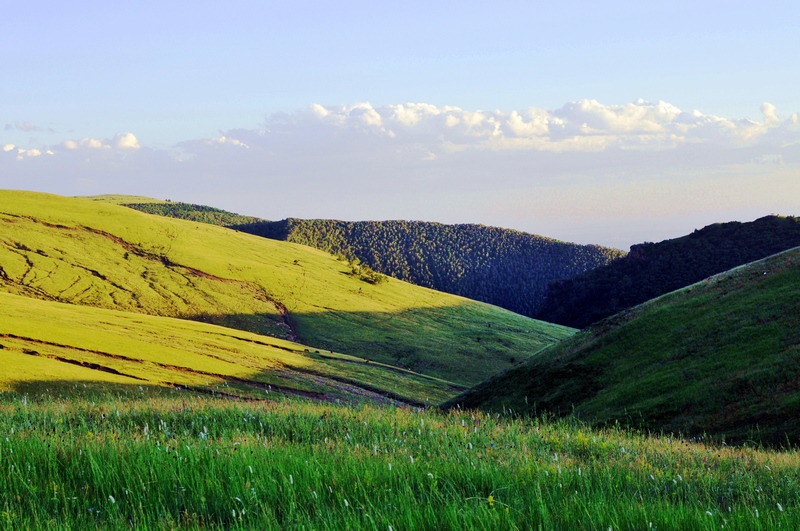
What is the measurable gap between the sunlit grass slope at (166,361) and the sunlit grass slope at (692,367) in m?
19.4

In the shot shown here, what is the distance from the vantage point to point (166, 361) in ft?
197

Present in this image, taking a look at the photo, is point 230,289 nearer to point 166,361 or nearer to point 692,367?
point 166,361

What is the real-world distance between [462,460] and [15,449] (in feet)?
21.4

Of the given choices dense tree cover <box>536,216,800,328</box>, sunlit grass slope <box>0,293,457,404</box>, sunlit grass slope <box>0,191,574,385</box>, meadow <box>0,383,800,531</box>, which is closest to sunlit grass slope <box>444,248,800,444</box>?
meadow <box>0,383,800,531</box>

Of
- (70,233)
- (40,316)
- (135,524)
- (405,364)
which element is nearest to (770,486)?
(135,524)

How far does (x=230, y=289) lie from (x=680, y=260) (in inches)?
4359

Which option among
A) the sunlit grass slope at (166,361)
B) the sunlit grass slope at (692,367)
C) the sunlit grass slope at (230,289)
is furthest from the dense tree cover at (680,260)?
the sunlit grass slope at (692,367)

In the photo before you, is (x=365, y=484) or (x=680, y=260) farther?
(x=680, y=260)

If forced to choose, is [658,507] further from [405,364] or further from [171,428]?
[405,364]

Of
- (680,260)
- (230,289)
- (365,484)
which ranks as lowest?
(230,289)

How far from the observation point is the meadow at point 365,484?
694cm

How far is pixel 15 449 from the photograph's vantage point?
30.8 ft

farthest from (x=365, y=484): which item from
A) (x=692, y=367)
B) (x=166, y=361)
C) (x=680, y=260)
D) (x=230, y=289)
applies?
(x=680, y=260)

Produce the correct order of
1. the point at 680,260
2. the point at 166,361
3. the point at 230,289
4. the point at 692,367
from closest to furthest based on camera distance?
the point at 692,367
the point at 166,361
the point at 230,289
the point at 680,260
